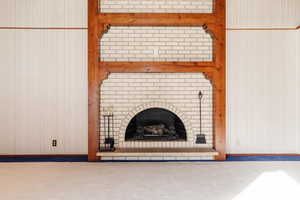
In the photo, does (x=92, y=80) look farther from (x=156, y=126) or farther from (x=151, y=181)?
(x=151, y=181)

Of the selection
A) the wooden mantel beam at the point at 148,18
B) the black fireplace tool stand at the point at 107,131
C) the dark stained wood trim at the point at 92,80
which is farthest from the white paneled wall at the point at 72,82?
the wooden mantel beam at the point at 148,18

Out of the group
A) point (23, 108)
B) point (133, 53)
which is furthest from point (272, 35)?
point (23, 108)

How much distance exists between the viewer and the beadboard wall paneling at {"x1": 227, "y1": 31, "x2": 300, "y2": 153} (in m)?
4.62

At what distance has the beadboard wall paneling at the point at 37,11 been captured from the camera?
455 centimetres

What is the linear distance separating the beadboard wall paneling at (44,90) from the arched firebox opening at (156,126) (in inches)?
38.1

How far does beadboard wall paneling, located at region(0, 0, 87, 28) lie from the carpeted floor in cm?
251

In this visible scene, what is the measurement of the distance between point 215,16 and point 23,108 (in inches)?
150

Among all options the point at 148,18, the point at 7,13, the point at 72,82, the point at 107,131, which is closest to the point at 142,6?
the point at 148,18

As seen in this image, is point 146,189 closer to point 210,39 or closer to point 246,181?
point 246,181

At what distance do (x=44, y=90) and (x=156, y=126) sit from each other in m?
2.15

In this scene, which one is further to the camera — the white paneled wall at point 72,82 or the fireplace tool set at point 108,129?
the white paneled wall at point 72,82

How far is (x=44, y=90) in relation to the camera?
4.57 metres

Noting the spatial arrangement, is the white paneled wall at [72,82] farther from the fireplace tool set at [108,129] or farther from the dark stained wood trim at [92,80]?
the fireplace tool set at [108,129]

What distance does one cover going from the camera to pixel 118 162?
428 centimetres
